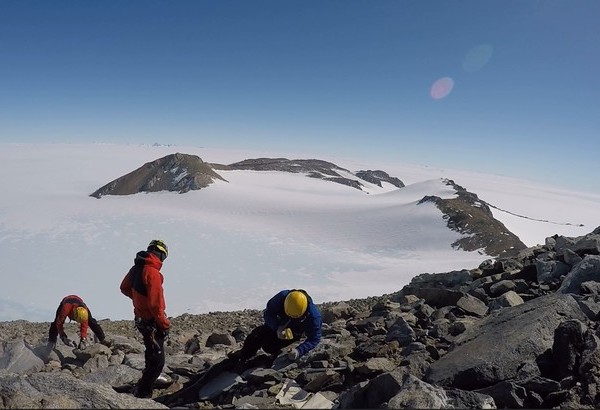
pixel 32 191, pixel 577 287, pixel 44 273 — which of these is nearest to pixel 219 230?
pixel 44 273

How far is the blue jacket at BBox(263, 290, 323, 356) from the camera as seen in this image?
6656 millimetres

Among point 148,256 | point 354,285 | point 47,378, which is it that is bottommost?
point 354,285

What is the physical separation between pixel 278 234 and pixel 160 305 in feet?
186

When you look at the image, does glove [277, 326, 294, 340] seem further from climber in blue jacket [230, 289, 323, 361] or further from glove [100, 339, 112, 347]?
glove [100, 339, 112, 347]

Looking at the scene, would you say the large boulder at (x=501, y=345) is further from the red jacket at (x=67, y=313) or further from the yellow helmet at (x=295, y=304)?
the red jacket at (x=67, y=313)

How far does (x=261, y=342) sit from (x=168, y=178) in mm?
89570

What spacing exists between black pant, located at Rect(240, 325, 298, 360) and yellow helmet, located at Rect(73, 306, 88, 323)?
4918 millimetres

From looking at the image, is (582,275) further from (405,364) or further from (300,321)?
(300,321)

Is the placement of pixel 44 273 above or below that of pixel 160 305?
below

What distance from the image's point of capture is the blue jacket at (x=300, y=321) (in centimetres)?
666

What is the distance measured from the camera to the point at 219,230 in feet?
209

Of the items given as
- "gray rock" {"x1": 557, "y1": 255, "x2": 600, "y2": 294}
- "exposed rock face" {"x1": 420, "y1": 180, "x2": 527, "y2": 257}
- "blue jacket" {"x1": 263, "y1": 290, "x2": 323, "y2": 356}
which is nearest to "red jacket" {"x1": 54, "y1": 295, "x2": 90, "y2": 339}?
"blue jacket" {"x1": 263, "y1": 290, "x2": 323, "y2": 356}

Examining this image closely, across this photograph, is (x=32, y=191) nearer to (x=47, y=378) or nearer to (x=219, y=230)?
(x=219, y=230)

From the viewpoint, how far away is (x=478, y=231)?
5528cm
